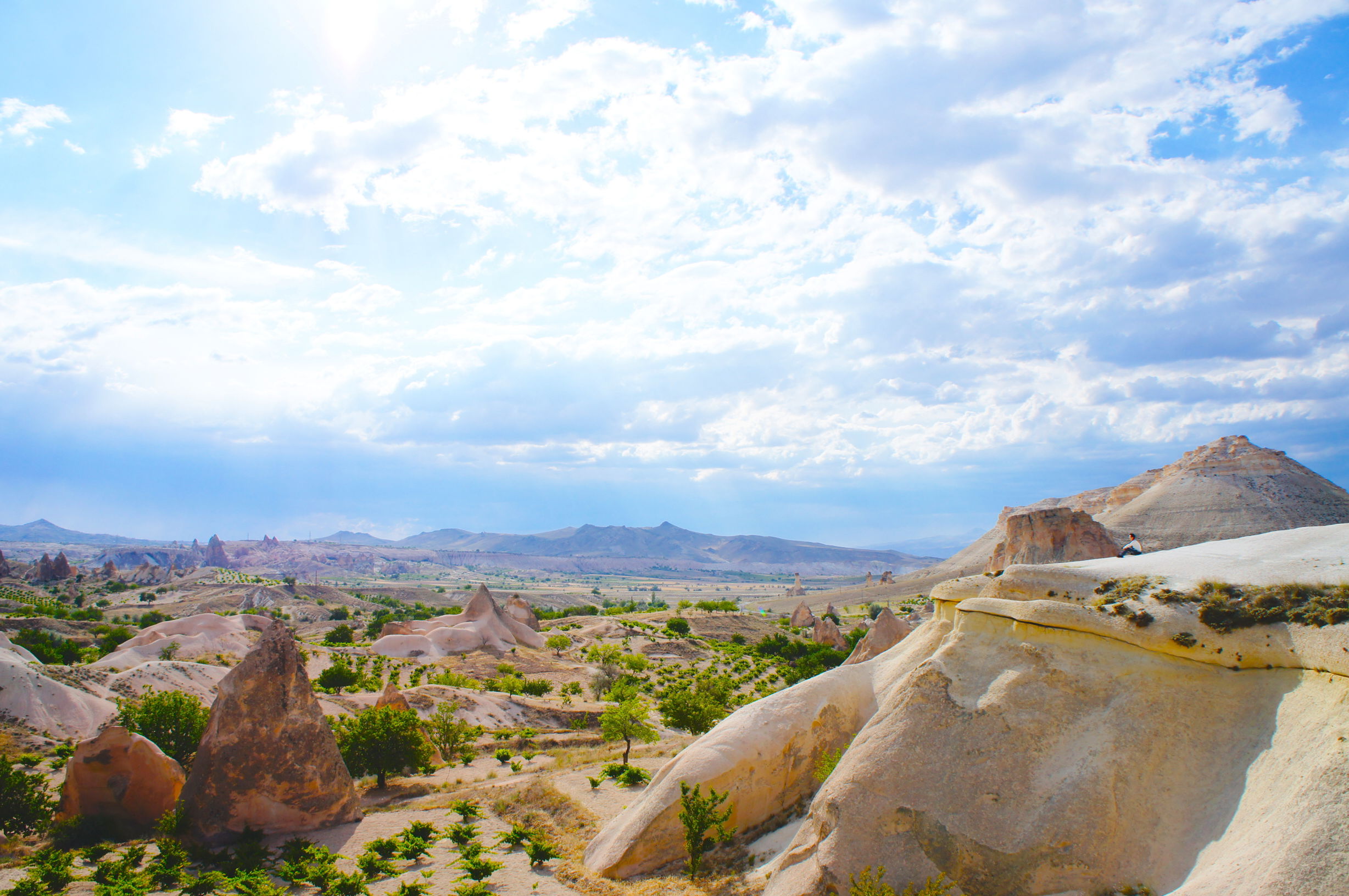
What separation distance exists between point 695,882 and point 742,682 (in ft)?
104

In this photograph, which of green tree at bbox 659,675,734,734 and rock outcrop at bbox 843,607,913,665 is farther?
rock outcrop at bbox 843,607,913,665

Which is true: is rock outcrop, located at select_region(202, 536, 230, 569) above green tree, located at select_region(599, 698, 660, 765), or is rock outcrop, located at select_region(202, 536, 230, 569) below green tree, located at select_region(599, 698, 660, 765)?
below

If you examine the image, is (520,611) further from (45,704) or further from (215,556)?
(215,556)

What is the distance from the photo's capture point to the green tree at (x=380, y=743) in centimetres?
2066

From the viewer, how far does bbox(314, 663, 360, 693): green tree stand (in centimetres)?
3494

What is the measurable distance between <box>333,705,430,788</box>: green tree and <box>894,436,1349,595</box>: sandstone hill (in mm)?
65887

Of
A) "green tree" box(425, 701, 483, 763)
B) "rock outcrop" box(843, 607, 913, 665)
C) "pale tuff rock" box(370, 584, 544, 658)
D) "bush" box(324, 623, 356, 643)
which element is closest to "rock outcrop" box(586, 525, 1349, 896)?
"green tree" box(425, 701, 483, 763)

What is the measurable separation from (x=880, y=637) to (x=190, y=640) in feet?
133

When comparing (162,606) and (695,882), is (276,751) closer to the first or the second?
(695,882)

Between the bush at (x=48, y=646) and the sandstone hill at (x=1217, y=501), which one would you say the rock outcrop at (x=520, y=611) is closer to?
the bush at (x=48, y=646)

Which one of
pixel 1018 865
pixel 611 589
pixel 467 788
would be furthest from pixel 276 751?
pixel 611 589

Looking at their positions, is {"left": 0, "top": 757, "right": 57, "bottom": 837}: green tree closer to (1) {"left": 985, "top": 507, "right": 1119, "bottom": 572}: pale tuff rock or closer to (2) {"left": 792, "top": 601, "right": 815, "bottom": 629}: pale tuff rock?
(1) {"left": 985, "top": 507, "right": 1119, "bottom": 572}: pale tuff rock

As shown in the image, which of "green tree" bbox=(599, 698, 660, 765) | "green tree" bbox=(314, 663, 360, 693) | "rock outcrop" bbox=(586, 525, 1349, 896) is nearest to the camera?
"rock outcrop" bbox=(586, 525, 1349, 896)

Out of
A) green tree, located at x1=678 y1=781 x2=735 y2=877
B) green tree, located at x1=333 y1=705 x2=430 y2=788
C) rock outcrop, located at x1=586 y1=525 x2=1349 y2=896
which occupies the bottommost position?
green tree, located at x1=333 y1=705 x2=430 y2=788
